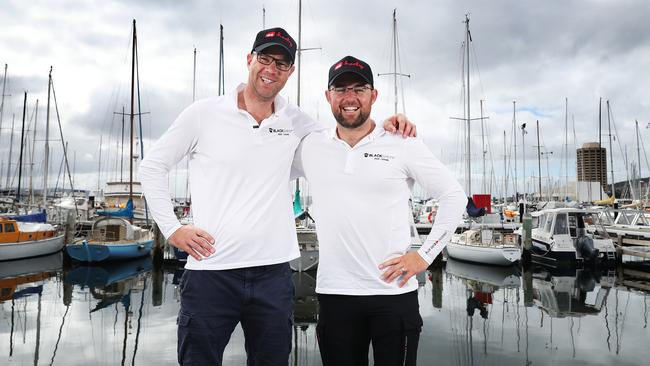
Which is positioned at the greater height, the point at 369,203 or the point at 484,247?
the point at 369,203

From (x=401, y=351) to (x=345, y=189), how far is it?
3.66 feet

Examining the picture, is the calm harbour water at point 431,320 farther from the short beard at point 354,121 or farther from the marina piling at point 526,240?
the short beard at point 354,121

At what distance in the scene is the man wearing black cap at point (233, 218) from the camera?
2.70 metres

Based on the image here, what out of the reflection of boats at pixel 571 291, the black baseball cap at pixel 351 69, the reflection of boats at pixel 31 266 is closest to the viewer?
the black baseball cap at pixel 351 69

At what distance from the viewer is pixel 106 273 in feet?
65.6

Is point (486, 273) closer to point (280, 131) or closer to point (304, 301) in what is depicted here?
point (304, 301)

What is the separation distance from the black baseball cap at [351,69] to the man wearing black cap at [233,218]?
0.32m

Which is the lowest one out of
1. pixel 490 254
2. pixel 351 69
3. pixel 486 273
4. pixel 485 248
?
pixel 486 273

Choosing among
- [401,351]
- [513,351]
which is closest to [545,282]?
[513,351]

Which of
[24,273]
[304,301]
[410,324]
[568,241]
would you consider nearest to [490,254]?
[568,241]

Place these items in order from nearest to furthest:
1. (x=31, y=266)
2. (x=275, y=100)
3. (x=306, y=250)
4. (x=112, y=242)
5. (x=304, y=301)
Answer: (x=275, y=100), (x=304, y=301), (x=306, y=250), (x=31, y=266), (x=112, y=242)

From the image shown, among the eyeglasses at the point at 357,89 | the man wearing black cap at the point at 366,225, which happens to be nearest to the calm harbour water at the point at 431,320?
the man wearing black cap at the point at 366,225

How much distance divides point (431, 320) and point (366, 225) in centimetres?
985

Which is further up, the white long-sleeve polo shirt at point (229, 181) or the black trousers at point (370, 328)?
the white long-sleeve polo shirt at point (229, 181)
